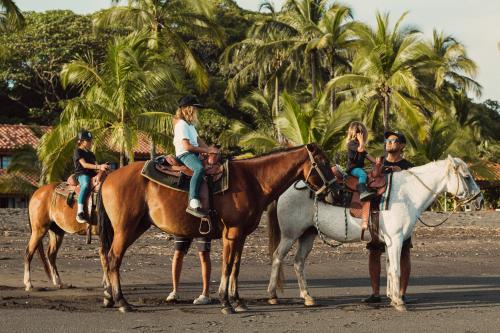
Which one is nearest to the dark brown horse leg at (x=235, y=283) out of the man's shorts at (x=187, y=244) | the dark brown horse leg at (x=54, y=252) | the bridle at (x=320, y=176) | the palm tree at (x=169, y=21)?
the man's shorts at (x=187, y=244)

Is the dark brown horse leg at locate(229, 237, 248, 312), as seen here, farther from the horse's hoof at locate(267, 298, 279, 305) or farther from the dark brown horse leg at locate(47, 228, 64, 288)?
the dark brown horse leg at locate(47, 228, 64, 288)

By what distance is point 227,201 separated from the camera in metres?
10.2

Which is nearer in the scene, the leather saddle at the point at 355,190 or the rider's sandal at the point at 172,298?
the leather saddle at the point at 355,190

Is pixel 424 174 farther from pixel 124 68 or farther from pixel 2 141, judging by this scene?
pixel 2 141

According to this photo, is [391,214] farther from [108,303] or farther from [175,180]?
[108,303]

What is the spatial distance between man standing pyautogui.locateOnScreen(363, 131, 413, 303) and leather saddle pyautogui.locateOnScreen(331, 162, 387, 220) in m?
0.44

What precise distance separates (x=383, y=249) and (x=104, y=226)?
4.05 m

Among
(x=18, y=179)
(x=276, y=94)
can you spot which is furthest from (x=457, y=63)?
(x=18, y=179)

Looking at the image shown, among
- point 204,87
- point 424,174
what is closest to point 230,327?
point 424,174

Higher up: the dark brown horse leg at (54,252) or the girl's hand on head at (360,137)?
the girl's hand on head at (360,137)

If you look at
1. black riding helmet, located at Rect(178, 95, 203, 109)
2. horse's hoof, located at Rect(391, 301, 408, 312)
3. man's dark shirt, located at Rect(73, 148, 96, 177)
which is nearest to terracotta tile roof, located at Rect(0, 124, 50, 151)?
man's dark shirt, located at Rect(73, 148, 96, 177)

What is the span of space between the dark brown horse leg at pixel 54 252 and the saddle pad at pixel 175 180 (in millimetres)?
3198

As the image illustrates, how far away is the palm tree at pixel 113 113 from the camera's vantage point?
80.3 ft

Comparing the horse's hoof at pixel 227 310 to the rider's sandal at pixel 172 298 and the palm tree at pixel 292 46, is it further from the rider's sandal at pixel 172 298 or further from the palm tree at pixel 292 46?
the palm tree at pixel 292 46
